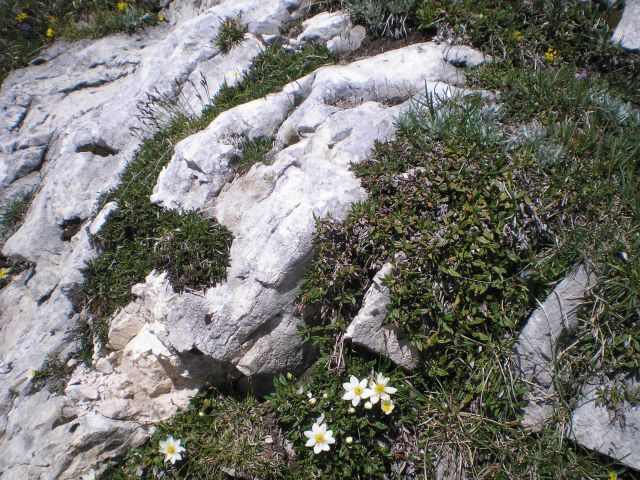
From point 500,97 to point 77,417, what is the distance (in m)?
5.23

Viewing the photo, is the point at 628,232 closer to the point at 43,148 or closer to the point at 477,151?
the point at 477,151

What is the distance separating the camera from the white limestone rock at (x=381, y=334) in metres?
3.97

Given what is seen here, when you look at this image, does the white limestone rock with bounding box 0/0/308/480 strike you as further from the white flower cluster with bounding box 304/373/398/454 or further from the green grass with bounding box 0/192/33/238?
the white flower cluster with bounding box 304/373/398/454

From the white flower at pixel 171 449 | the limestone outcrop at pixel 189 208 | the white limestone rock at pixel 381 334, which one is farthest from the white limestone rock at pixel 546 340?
the white flower at pixel 171 449

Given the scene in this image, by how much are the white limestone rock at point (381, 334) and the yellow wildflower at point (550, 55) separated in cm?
314

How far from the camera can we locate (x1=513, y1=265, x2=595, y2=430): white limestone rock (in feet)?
11.9

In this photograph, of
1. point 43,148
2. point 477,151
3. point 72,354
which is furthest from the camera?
point 43,148

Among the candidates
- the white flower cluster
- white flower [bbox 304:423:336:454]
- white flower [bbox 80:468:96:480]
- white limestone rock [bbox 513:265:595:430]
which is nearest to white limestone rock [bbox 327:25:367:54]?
white limestone rock [bbox 513:265:595:430]

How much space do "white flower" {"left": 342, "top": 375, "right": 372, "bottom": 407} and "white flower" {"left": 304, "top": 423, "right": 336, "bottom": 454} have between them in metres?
0.30

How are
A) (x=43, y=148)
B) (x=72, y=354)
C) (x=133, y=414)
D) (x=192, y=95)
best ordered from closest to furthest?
(x=133, y=414) < (x=72, y=354) < (x=192, y=95) < (x=43, y=148)

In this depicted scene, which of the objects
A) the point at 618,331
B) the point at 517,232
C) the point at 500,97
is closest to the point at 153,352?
the point at 517,232

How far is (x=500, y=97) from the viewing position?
4820 millimetres

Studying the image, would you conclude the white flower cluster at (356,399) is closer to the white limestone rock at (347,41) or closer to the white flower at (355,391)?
the white flower at (355,391)

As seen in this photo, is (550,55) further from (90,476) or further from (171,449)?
(90,476)
